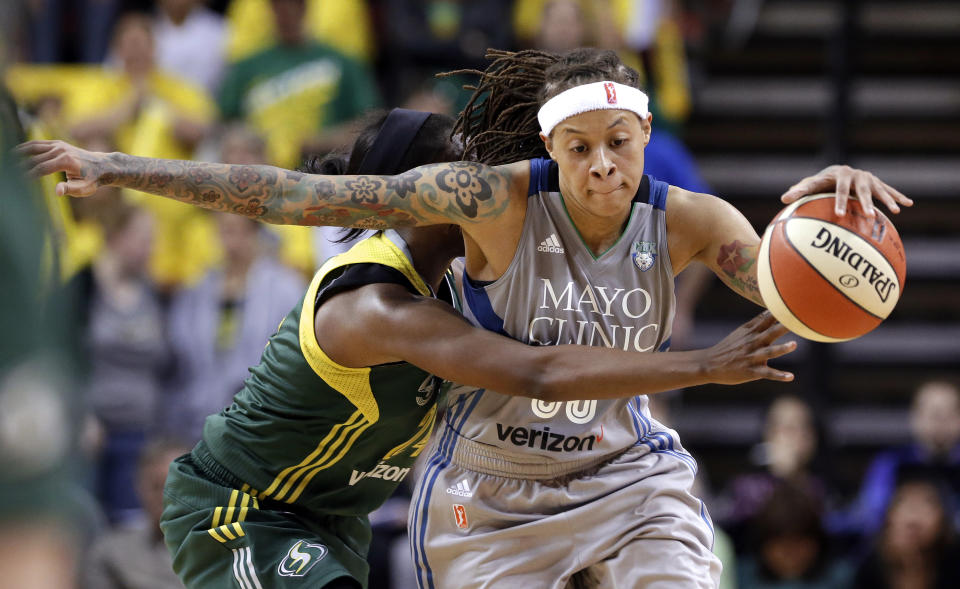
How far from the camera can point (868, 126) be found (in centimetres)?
911

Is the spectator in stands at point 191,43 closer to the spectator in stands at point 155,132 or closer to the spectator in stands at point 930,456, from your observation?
the spectator in stands at point 155,132

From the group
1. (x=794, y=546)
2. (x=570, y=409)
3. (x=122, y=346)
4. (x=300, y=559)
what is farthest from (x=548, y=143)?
(x=122, y=346)

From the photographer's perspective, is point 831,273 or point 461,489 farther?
point 461,489

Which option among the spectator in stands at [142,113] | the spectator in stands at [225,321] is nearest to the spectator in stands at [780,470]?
the spectator in stands at [225,321]

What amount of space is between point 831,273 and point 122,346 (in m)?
4.64

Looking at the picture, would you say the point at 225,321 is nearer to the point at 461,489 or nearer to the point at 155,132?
the point at 155,132

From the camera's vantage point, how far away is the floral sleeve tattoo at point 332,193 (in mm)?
3559

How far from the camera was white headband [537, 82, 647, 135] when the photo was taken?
360 cm

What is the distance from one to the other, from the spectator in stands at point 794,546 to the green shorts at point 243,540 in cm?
297

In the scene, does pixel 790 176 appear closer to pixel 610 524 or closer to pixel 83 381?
pixel 610 524

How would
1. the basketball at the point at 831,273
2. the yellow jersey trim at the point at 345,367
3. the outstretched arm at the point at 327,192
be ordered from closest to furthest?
the basketball at the point at 831,273 < the outstretched arm at the point at 327,192 < the yellow jersey trim at the point at 345,367

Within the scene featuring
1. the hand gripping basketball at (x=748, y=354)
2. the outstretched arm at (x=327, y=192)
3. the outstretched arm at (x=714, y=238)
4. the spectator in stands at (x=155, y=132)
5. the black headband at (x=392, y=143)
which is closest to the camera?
the hand gripping basketball at (x=748, y=354)

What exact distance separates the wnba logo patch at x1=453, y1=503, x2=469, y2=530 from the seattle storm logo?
88 centimetres

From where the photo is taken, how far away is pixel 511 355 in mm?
3451
